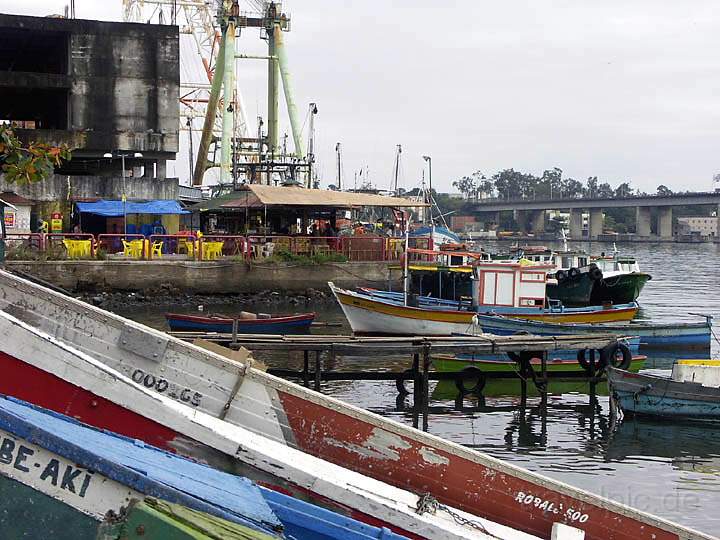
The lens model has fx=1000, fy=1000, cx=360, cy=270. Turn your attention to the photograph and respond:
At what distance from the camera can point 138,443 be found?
6.17 meters

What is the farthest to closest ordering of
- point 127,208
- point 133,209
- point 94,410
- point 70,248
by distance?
point 127,208, point 133,209, point 70,248, point 94,410

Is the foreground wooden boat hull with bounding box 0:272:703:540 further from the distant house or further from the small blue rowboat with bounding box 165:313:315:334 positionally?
the distant house

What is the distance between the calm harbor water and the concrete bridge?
136593 millimetres

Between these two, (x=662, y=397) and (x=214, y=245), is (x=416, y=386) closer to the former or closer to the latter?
(x=662, y=397)

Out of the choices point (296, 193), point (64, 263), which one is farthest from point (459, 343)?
point (296, 193)

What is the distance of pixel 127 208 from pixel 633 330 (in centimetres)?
2582

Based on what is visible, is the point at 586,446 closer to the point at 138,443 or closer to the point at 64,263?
the point at 138,443

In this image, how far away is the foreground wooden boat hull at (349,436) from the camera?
8.36m

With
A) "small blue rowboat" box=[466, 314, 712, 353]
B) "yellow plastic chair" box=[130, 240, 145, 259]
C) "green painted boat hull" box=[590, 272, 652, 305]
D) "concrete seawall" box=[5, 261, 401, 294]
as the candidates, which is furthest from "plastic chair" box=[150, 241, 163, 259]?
"green painted boat hull" box=[590, 272, 652, 305]

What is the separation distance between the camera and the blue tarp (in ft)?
150

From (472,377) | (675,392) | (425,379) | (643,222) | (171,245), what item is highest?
(643,222)

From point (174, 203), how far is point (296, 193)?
20.1ft

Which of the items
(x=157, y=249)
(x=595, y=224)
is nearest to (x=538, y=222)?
(x=595, y=224)

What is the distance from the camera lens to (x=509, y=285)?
32.4 metres
